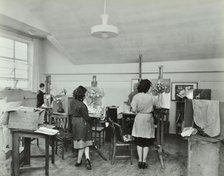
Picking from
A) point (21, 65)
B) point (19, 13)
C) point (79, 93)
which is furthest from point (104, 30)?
point (21, 65)

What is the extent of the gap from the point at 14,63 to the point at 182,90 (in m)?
4.89

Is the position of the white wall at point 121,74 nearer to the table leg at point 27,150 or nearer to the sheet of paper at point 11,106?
the table leg at point 27,150

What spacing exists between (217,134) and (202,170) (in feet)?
1.60

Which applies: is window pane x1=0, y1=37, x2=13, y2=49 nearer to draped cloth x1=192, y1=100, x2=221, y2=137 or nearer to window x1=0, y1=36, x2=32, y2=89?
window x1=0, y1=36, x2=32, y2=89

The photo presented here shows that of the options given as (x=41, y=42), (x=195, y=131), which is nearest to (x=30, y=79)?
(x=41, y=42)

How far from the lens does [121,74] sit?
6141 mm

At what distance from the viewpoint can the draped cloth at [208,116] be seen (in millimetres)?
2342

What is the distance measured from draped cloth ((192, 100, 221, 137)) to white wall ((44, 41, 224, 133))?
2.93 m

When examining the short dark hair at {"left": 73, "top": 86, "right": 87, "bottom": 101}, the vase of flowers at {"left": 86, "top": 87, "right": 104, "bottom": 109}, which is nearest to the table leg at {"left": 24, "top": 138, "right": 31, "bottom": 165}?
the short dark hair at {"left": 73, "top": 86, "right": 87, "bottom": 101}

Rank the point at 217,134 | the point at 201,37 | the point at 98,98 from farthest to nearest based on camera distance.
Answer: the point at 98,98, the point at 201,37, the point at 217,134

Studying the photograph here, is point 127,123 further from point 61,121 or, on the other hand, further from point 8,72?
point 8,72

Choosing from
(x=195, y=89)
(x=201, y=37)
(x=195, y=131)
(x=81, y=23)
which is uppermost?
(x=81, y=23)

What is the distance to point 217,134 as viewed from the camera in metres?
2.34

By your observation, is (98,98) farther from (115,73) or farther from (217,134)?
(217,134)
